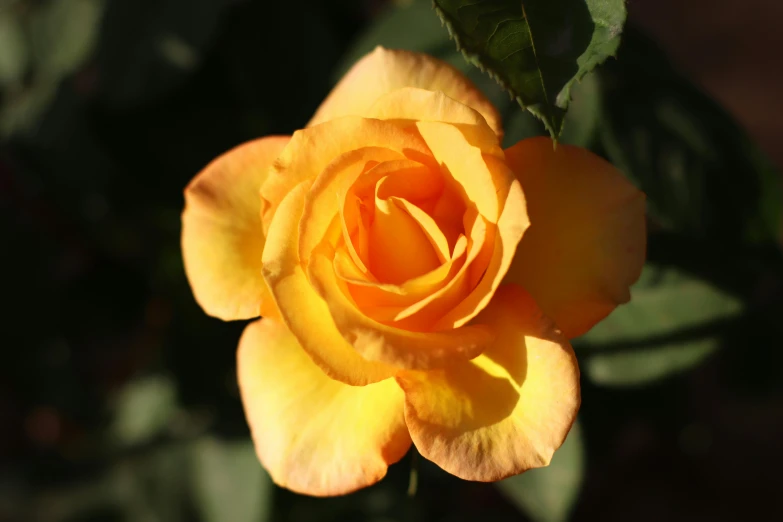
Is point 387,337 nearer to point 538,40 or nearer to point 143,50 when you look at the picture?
point 538,40

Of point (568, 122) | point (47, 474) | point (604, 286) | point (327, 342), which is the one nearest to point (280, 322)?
point (327, 342)

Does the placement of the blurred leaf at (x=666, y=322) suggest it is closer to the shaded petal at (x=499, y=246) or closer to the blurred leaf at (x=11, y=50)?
the shaded petal at (x=499, y=246)

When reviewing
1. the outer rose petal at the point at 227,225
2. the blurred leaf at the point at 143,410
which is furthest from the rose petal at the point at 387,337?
the blurred leaf at the point at 143,410

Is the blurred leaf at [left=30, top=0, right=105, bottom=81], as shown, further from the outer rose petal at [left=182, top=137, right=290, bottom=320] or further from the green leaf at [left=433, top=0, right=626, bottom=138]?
the green leaf at [left=433, top=0, right=626, bottom=138]

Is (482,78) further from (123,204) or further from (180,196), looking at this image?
(123,204)

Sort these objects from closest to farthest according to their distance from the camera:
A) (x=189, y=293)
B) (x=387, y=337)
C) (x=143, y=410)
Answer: (x=387, y=337)
(x=189, y=293)
(x=143, y=410)

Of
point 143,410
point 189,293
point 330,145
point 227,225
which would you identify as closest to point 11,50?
point 189,293

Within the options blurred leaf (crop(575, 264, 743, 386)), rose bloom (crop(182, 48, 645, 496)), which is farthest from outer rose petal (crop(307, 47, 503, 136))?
blurred leaf (crop(575, 264, 743, 386))

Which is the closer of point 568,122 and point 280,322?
point 280,322
